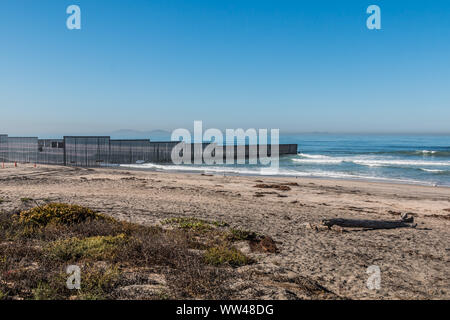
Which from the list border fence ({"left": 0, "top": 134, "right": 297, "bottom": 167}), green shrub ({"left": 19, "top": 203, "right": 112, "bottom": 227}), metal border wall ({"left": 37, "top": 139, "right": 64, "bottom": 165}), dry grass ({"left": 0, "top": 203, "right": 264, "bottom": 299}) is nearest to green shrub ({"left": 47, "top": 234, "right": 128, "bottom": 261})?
dry grass ({"left": 0, "top": 203, "right": 264, "bottom": 299})

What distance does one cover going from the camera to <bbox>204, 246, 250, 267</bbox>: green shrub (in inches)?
225

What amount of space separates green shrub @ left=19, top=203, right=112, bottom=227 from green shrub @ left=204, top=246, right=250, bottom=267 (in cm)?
360

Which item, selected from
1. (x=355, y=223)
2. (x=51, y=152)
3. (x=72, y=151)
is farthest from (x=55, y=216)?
(x=51, y=152)

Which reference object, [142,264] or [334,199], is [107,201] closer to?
[142,264]

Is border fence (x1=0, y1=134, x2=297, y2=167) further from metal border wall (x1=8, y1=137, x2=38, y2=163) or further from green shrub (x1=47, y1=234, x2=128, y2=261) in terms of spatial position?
green shrub (x1=47, y1=234, x2=128, y2=261)

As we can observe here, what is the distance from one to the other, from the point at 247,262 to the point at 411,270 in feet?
9.67

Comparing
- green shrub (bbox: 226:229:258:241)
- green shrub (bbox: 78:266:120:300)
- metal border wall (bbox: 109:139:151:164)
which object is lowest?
green shrub (bbox: 226:229:258:241)

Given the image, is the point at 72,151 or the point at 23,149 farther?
the point at 23,149

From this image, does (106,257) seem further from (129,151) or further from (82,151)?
(129,151)

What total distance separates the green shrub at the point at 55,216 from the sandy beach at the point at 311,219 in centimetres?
143

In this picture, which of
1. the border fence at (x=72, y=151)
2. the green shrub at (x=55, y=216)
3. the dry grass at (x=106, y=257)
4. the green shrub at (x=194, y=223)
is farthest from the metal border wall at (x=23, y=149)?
the green shrub at (x=194, y=223)

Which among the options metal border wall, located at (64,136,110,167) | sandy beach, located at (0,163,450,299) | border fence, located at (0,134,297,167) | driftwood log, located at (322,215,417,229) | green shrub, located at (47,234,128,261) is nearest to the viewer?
sandy beach, located at (0,163,450,299)

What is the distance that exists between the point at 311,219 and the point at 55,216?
7.23 metres

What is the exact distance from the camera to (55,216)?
7.76 meters
